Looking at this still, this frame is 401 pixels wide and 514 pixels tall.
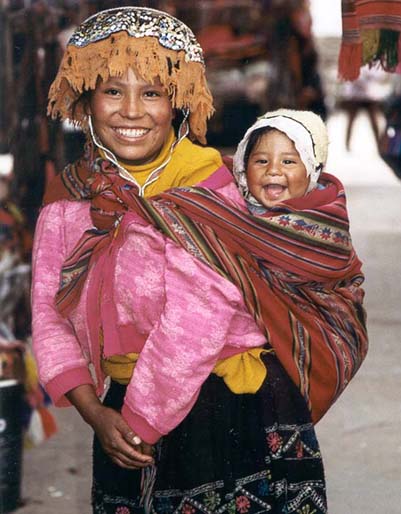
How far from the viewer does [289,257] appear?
222 centimetres

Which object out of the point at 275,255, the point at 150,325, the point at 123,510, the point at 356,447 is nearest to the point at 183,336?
the point at 150,325

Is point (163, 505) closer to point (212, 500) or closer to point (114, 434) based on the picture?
point (212, 500)

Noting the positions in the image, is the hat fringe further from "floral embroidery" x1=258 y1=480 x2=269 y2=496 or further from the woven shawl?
"floral embroidery" x1=258 y1=480 x2=269 y2=496

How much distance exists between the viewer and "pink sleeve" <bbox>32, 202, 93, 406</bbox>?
229 centimetres

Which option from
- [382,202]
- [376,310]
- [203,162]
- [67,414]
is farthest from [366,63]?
[382,202]

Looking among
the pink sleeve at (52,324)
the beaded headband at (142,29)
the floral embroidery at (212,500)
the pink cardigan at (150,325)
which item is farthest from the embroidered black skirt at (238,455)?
the beaded headband at (142,29)

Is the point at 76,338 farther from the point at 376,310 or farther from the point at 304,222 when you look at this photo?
the point at 376,310

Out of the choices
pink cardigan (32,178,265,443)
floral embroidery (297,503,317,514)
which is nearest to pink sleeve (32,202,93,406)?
pink cardigan (32,178,265,443)

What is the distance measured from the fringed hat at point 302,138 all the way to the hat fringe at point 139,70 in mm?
139

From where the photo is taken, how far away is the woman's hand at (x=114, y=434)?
221 cm

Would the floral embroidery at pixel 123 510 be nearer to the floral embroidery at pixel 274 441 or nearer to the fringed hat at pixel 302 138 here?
the floral embroidery at pixel 274 441

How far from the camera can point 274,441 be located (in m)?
2.29

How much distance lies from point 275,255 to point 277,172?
186mm

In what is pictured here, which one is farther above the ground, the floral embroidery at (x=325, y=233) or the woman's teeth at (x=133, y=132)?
the woman's teeth at (x=133, y=132)
